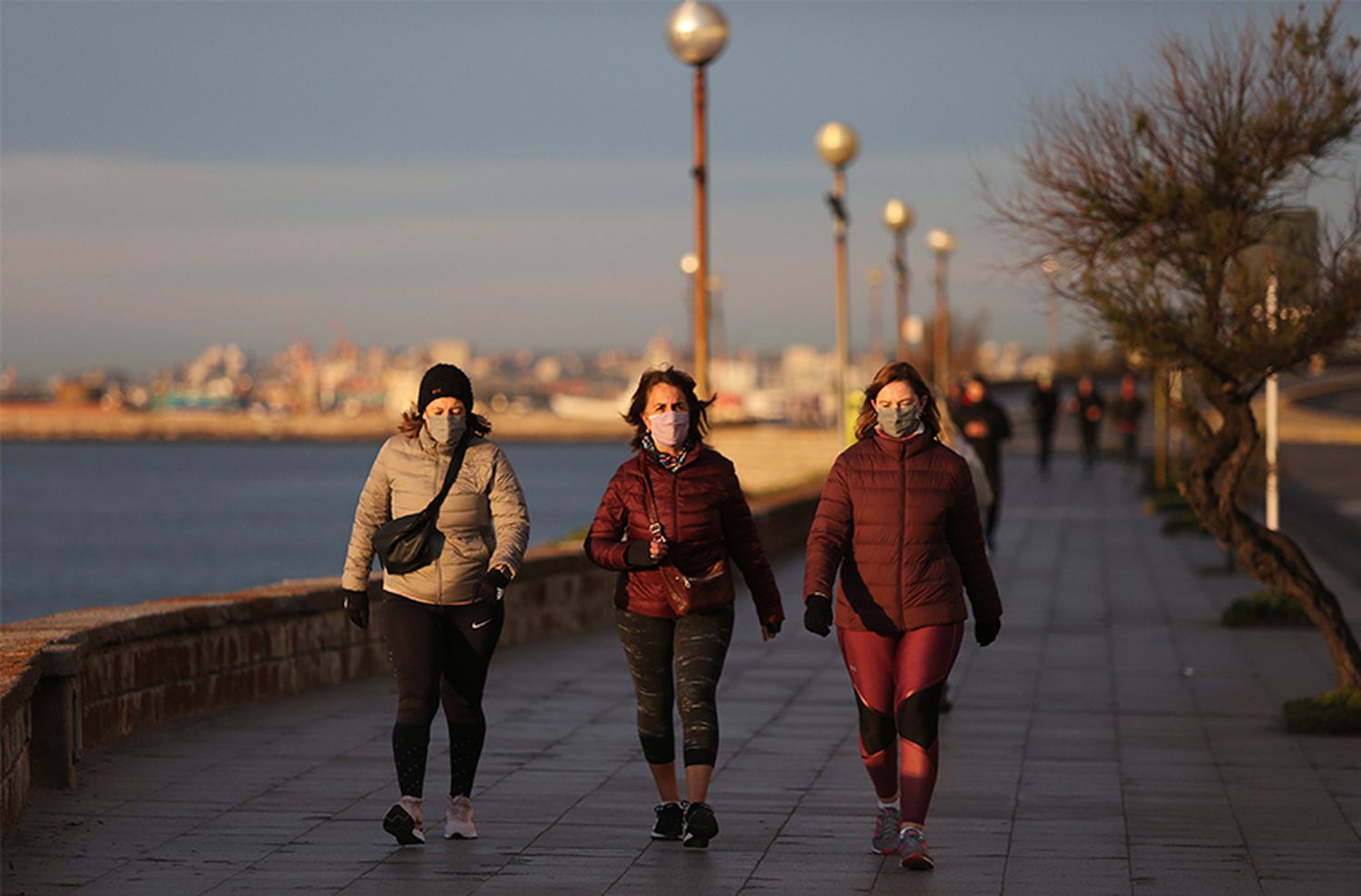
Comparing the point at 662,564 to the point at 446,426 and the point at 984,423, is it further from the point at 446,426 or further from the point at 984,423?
the point at 984,423

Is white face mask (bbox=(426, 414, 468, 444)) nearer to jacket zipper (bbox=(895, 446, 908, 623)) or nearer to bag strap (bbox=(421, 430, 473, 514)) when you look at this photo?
bag strap (bbox=(421, 430, 473, 514))

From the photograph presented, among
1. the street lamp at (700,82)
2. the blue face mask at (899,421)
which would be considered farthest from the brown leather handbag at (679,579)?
the street lamp at (700,82)

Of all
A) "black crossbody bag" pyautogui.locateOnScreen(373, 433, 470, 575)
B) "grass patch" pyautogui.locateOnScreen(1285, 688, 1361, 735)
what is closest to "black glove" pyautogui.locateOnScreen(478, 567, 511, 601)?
"black crossbody bag" pyautogui.locateOnScreen(373, 433, 470, 575)

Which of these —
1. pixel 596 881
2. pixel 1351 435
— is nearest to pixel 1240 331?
pixel 596 881

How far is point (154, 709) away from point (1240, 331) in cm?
551

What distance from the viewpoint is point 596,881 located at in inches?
269

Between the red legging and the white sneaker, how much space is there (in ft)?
4.54

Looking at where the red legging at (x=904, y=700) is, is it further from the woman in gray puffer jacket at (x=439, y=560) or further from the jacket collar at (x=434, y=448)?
the jacket collar at (x=434, y=448)

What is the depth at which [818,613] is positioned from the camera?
7.11m

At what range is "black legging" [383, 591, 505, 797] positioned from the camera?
756 cm

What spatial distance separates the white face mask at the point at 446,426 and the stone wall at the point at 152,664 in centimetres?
166

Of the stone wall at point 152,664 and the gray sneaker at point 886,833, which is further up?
the stone wall at point 152,664

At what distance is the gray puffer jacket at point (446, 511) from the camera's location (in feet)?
24.8

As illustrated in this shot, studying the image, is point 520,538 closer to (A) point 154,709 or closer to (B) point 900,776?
(B) point 900,776
